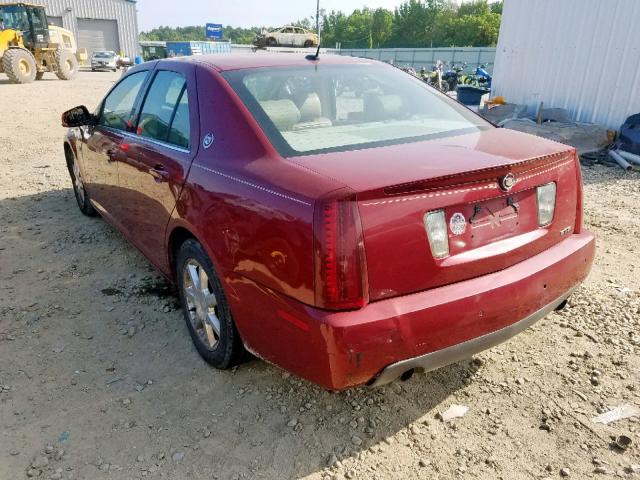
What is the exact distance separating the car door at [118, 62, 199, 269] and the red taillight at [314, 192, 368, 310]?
111cm

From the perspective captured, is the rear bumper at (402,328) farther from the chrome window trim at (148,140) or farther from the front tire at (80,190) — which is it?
the front tire at (80,190)

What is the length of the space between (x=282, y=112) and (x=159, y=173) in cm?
88

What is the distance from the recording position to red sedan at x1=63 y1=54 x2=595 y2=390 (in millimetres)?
1939

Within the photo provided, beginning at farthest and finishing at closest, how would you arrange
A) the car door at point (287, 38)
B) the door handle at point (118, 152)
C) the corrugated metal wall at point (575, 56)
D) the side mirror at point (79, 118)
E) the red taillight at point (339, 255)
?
1. the car door at point (287, 38)
2. the corrugated metal wall at point (575, 56)
3. the side mirror at point (79, 118)
4. the door handle at point (118, 152)
5. the red taillight at point (339, 255)

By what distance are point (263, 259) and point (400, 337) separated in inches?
25.3

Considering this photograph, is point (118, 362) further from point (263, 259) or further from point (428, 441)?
point (428, 441)

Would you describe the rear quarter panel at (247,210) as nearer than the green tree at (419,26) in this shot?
Yes

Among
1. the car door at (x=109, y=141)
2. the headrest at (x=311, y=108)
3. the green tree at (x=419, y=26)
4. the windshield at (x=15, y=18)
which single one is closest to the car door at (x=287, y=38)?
the windshield at (x=15, y=18)

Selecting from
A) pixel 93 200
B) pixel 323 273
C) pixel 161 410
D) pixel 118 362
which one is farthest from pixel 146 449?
pixel 93 200

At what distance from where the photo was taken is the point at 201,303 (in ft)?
9.32

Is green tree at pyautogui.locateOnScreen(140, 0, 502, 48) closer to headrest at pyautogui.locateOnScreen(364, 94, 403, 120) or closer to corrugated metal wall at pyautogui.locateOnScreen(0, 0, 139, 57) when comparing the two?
corrugated metal wall at pyautogui.locateOnScreen(0, 0, 139, 57)

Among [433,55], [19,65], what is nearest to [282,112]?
[19,65]

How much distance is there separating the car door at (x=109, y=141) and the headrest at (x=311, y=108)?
1.46 meters

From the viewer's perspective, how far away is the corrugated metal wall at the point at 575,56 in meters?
8.57
